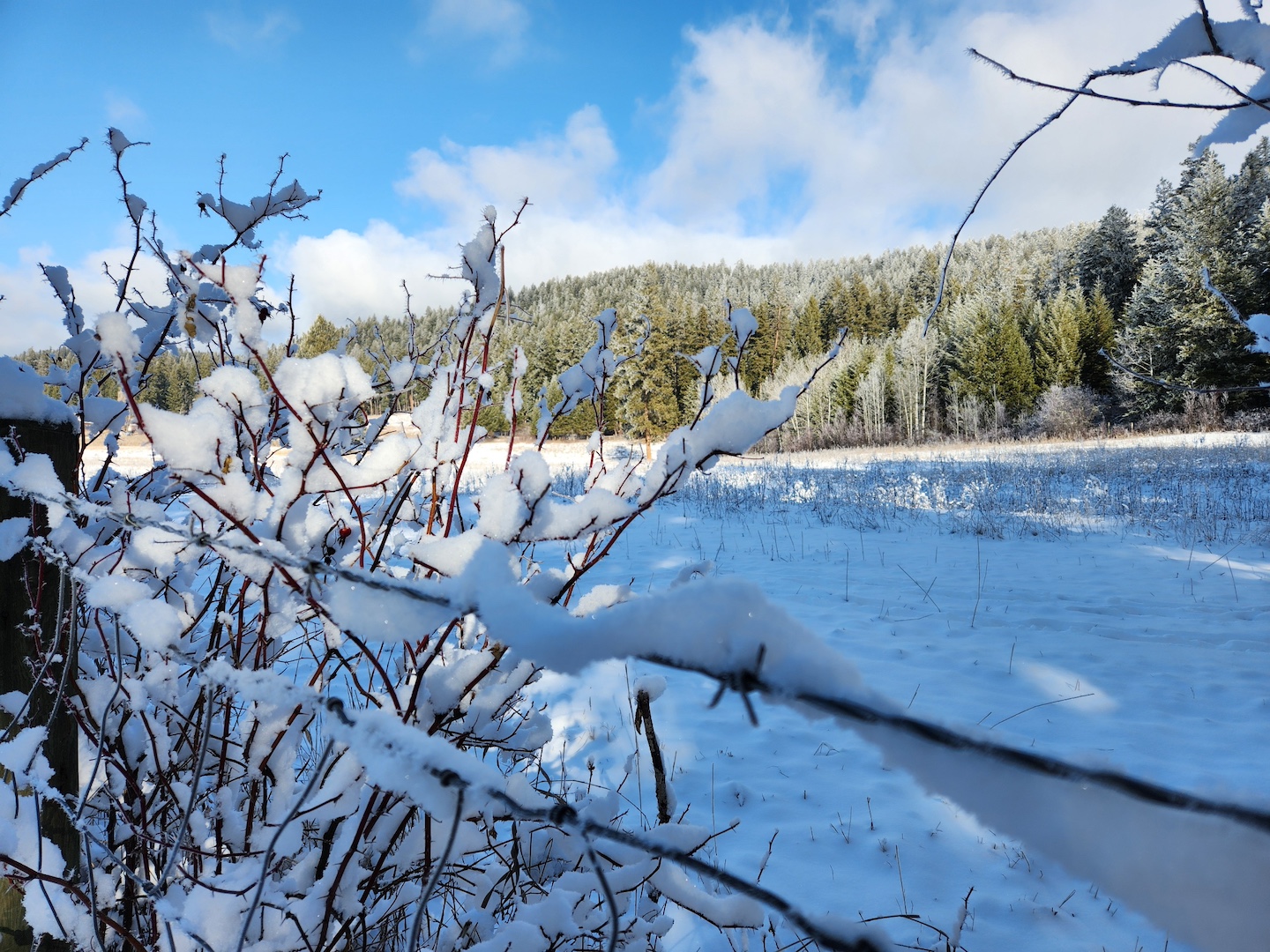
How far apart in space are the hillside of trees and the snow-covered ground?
677 centimetres

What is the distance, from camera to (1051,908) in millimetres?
1688

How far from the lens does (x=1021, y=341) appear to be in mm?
29562

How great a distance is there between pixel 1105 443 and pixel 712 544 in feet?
54.6

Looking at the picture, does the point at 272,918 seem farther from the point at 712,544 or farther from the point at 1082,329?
the point at 1082,329

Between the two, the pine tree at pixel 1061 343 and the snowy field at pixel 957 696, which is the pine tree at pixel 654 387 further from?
the snowy field at pixel 957 696

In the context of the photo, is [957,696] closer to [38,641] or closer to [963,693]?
[963,693]

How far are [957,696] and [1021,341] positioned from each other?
32332 mm

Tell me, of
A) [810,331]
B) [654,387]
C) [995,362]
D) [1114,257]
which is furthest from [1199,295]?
[810,331]

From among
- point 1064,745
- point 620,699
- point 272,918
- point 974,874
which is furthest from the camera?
point 620,699

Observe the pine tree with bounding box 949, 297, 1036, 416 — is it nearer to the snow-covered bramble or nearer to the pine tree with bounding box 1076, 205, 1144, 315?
the pine tree with bounding box 1076, 205, 1144, 315

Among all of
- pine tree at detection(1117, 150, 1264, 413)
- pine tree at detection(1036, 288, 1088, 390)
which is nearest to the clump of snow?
pine tree at detection(1117, 150, 1264, 413)

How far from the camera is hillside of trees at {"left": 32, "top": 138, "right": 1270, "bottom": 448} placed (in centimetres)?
2131

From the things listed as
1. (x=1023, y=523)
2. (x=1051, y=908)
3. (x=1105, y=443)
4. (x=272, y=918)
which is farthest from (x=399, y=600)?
(x=1105, y=443)

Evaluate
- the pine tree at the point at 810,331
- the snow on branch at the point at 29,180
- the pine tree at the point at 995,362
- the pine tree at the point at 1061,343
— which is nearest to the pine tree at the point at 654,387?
the pine tree at the point at 995,362
